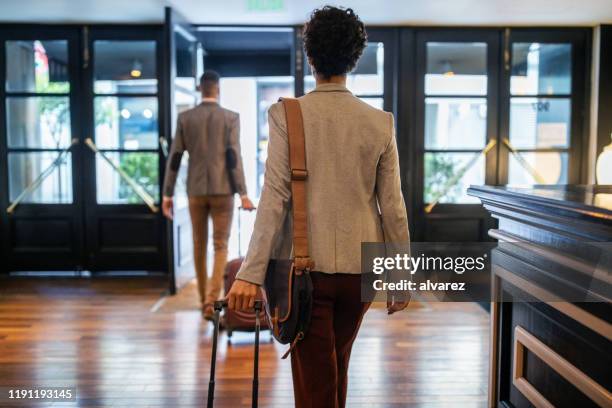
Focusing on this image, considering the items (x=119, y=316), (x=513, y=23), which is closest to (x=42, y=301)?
(x=119, y=316)

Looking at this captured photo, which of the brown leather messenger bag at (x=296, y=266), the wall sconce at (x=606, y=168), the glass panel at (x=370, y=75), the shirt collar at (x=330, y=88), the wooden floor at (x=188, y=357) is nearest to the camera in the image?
the brown leather messenger bag at (x=296, y=266)

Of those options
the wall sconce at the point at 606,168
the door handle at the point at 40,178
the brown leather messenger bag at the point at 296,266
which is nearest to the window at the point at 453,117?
the wall sconce at the point at 606,168

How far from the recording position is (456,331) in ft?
12.3

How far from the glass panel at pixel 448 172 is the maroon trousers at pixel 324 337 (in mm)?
3930

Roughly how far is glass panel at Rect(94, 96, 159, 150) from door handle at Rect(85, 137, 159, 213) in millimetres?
64

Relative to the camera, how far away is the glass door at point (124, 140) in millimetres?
5348

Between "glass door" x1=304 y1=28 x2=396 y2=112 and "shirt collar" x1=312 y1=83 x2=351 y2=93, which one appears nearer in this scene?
"shirt collar" x1=312 y1=83 x2=351 y2=93

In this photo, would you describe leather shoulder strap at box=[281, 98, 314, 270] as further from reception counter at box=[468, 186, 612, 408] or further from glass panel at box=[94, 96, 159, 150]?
glass panel at box=[94, 96, 159, 150]

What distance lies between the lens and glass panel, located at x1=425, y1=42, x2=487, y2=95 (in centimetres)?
529

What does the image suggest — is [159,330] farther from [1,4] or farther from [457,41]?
[457,41]

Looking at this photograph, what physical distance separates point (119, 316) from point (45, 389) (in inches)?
50.2

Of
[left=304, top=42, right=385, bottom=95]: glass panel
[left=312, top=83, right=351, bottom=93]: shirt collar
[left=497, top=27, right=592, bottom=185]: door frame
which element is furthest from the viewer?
[left=304, top=42, right=385, bottom=95]: glass panel

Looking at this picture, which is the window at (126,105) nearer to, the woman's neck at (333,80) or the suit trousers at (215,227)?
the suit trousers at (215,227)

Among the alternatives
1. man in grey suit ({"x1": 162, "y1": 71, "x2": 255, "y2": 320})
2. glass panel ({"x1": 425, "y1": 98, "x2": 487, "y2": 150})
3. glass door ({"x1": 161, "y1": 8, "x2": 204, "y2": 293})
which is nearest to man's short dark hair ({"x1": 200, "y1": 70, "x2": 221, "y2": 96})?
man in grey suit ({"x1": 162, "y1": 71, "x2": 255, "y2": 320})
